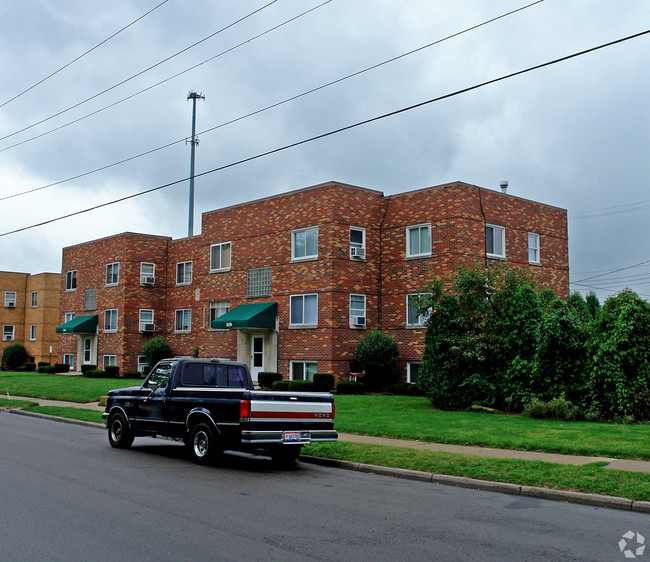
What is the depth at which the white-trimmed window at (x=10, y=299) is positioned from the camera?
60481mm

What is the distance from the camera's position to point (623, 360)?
16734mm

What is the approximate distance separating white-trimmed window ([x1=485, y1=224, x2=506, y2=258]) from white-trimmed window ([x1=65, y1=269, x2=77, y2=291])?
3030 cm

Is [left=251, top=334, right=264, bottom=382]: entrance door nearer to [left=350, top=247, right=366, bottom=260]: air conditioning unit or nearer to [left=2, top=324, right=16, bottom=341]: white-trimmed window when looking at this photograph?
[left=350, top=247, right=366, bottom=260]: air conditioning unit

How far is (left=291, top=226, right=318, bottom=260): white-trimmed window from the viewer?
96.9ft

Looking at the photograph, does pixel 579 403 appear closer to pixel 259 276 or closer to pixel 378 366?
pixel 378 366

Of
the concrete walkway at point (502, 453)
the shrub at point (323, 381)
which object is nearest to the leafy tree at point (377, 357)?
the shrub at point (323, 381)

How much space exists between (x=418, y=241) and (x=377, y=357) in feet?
16.7

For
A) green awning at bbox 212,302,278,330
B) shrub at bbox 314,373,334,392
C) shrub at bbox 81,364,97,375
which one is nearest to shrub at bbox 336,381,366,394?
Result: shrub at bbox 314,373,334,392

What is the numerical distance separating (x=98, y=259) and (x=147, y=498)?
37937 millimetres

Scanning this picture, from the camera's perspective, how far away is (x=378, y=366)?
90.8 ft

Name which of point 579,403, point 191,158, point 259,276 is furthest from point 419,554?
point 191,158

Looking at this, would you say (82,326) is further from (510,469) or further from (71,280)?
(510,469)

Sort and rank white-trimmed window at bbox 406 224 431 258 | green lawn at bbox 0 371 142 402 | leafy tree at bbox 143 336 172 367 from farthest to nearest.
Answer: leafy tree at bbox 143 336 172 367 < white-trimmed window at bbox 406 224 431 258 < green lawn at bbox 0 371 142 402

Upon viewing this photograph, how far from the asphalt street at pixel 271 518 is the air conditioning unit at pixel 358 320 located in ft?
56.5
